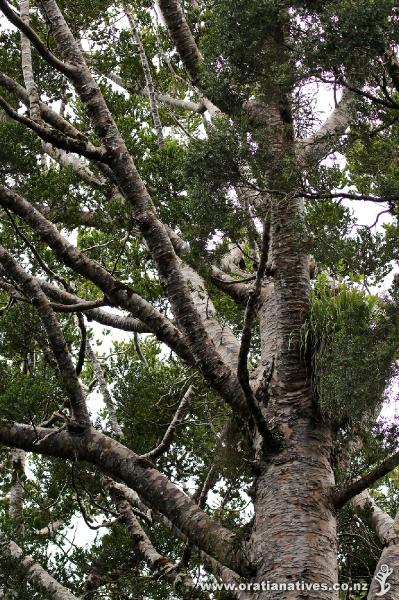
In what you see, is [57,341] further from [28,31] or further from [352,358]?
[28,31]

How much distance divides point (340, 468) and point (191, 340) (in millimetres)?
1610

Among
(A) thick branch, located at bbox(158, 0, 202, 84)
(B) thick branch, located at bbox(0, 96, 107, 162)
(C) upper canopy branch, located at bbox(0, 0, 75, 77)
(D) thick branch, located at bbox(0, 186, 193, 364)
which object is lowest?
(D) thick branch, located at bbox(0, 186, 193, 364)

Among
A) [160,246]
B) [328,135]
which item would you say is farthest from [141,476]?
[328,135]

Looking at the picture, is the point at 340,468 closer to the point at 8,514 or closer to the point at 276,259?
the point at 276,259

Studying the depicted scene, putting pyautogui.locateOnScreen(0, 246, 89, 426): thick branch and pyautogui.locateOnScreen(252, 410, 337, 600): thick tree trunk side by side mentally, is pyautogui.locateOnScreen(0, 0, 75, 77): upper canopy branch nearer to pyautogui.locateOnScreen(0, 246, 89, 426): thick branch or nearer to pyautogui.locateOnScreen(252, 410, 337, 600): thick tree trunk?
pyautogui.locateOnScreen(0, 246, 89, 426): thick branch

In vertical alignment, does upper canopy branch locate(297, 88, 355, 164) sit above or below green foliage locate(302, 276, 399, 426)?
above

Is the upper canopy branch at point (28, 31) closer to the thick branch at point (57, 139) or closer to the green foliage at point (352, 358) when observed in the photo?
the thick branch at point (57, 139)

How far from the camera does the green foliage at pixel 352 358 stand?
15.4 ft

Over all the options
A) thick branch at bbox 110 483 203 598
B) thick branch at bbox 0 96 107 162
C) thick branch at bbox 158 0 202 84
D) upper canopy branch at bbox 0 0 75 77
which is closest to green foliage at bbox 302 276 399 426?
thick branch at bbox 110 483 203 598

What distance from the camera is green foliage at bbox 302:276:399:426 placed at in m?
4.68

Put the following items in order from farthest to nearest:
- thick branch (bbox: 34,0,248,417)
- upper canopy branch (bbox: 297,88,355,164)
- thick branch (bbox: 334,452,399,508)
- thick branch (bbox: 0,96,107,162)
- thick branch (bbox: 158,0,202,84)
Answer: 1. thick branch (bbox: 158,0,202,84)
2. thick branch (bbox: 0,96,107,162)
3. upper canopy branch (bbox: 297,88,355,164)
4. thick branch (bbox: 34,0,248,417)
5. thick branch (bbox: 334,452,399,508)

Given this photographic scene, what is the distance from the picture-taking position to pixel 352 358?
4.73 m

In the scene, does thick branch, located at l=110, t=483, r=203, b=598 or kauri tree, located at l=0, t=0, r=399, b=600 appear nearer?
kauri tree, located at l=0, t=0, r=399, b=600

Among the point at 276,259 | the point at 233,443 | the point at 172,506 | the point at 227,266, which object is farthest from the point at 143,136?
the point at 172,506
